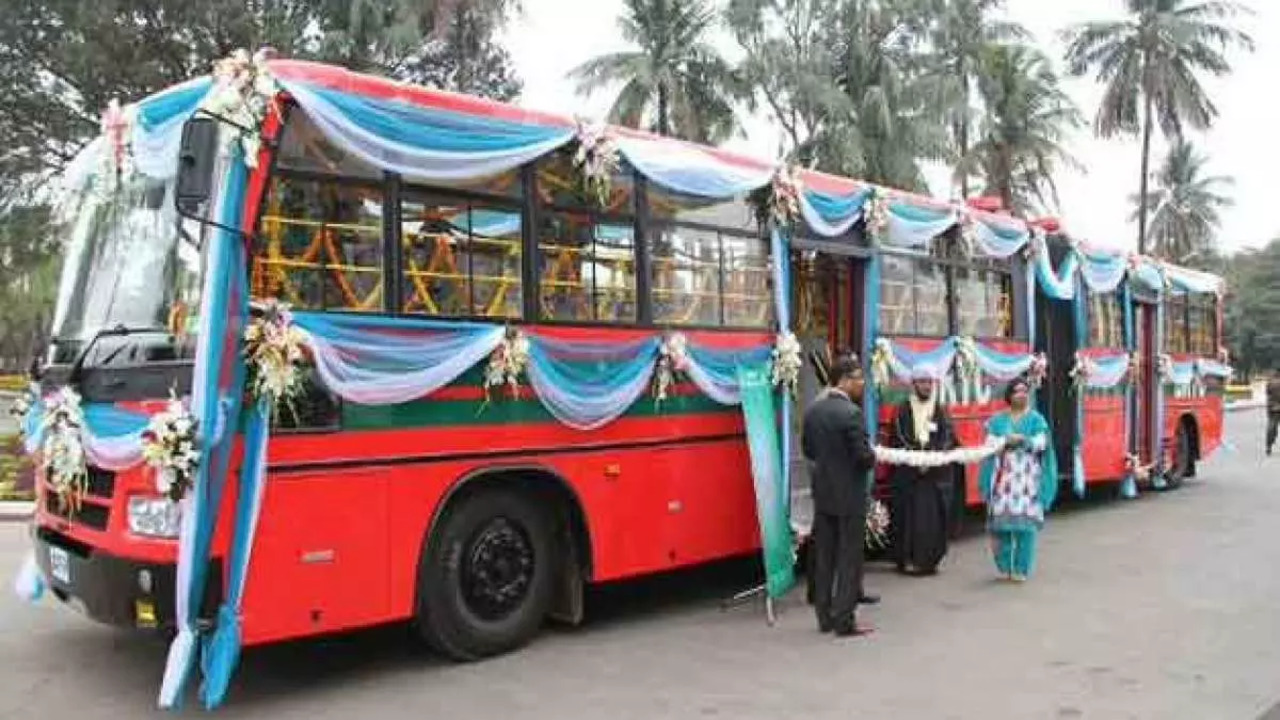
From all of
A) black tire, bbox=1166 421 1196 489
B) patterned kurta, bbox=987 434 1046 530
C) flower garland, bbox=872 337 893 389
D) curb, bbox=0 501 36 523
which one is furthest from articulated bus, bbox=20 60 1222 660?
black tire, bbox=1166 421 1196 489

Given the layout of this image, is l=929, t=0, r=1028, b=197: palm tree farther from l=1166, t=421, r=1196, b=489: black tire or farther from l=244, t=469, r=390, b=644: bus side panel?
l=244, t=469, r=390, b=644: bus side panel

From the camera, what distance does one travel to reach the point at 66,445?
6.11m

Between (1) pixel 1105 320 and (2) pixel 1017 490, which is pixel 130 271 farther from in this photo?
(1) pixel 1105 320

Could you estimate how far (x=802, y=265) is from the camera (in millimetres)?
10219

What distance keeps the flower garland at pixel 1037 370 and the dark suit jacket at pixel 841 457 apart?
5595 millimetres

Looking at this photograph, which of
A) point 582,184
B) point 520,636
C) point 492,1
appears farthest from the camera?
point 492,1

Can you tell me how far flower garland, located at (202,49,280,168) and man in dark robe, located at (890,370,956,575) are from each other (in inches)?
233

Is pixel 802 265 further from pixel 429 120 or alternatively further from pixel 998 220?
pixel 429 120

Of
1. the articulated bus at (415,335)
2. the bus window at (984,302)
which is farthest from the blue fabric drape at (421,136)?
the bus window at (984,302)

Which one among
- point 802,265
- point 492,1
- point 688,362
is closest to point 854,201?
point 802,265

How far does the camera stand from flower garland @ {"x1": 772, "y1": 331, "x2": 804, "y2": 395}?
8.91 m

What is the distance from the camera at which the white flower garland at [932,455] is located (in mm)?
9552

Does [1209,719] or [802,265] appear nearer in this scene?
[1209,719]

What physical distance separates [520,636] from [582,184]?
2785 millimetres
